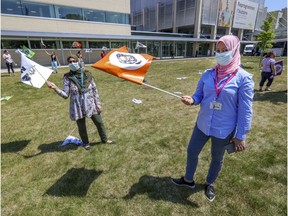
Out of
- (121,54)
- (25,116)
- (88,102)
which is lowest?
(25,116)

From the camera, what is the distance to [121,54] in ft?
10.3

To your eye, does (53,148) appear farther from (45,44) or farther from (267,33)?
(45,44)

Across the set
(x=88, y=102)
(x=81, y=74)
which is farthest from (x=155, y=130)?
(x=81, y=74)

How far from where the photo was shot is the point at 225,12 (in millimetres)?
44812

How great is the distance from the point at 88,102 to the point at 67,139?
150 cm

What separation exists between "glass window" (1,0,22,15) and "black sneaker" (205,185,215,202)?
2690cm

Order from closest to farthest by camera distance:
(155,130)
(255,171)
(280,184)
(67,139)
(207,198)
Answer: (207,198)
(280,184)
(255,171)
(67,139)
(155,130)

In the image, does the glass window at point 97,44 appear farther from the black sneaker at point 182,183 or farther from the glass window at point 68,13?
the black sneaker at point 182,183

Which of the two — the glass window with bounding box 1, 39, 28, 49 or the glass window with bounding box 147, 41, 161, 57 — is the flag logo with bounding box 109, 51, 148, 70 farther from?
the glass window with bounding box 147, 41, 161, 57

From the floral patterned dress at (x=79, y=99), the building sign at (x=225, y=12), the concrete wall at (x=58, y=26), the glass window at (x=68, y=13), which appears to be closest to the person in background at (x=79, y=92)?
the floral patterned dress at (x=79, y=99)

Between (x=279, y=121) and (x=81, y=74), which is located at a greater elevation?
(x=81, y=74)

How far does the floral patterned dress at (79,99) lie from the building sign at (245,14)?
56.2 m

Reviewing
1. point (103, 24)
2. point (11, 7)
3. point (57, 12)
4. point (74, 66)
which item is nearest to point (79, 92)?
point (74, 66)

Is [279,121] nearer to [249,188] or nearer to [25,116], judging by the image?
[249,188]
